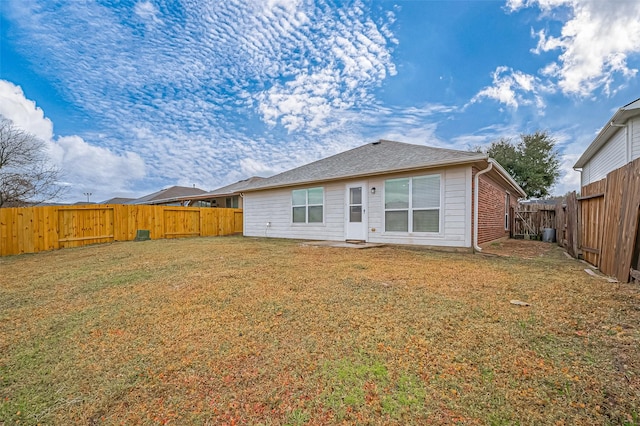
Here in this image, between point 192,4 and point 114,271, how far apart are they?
8.00m

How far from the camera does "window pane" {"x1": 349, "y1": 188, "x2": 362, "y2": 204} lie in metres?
9.48

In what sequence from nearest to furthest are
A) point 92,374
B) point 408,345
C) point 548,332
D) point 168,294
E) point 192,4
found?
point 92,374 → point 408,345 → point 548,332 → point 168,294 → point 192,4

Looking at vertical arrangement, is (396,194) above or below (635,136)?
below

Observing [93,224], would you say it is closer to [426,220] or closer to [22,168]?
[22,168]

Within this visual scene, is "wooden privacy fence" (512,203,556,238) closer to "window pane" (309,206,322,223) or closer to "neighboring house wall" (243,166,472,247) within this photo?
"neighboring house wall" (243,166,472,247)

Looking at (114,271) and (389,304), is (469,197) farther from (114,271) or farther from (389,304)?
(114,271)

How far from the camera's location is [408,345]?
2.28 m

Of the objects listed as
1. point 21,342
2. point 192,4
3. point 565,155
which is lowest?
point 21,342

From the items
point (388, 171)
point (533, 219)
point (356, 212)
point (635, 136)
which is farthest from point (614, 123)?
point (356, 212)

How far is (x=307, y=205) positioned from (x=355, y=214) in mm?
2270

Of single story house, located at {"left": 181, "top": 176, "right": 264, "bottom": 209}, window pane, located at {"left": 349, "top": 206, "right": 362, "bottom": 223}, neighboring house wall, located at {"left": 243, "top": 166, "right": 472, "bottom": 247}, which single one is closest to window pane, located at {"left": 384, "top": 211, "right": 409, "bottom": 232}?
neighboring house wall, located at {"left": 243, "top": 166, "right": 472, "bottom": 247}

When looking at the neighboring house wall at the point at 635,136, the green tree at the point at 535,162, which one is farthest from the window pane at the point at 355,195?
the green tree at the point at 535,162

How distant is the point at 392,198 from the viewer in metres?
8.66

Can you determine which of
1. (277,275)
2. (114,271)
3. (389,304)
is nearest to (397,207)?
(277,275)
